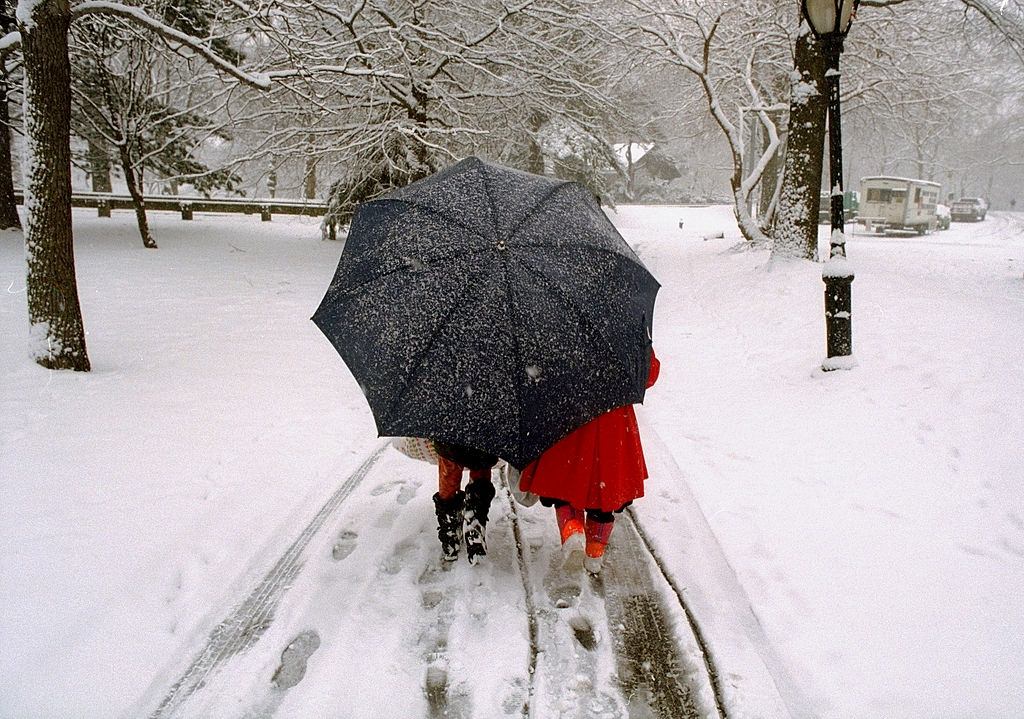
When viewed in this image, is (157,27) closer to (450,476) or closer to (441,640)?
(450,476)

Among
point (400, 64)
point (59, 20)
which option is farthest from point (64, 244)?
point (400, 64)

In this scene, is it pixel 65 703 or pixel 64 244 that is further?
pixel 64 244

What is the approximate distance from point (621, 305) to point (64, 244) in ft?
19.7

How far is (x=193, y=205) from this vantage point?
2405 centimetres

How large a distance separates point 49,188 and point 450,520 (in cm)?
544

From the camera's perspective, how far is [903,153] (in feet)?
147

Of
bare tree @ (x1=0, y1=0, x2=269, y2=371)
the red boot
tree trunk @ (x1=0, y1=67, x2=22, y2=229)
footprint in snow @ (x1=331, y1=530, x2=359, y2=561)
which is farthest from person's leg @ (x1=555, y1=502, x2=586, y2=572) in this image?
tree trunk @ (x1=0, y1=67, x2=22, y2=229)

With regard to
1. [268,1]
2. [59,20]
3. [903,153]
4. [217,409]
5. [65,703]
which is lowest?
[65,703]

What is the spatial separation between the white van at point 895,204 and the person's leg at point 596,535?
31.1m

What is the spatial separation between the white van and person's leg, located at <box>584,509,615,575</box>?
1225 inches

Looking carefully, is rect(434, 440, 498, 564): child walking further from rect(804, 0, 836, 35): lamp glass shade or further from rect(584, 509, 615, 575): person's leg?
rect(804, 0, 836, 35): lamp glass shade

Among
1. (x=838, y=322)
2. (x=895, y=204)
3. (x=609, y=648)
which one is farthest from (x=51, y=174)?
(x=895, y=204)

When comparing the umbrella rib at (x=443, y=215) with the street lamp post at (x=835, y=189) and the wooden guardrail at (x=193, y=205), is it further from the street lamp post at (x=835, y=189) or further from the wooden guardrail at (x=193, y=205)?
the wooden guardrail at (x=193, y=205)

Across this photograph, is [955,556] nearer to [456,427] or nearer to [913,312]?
[456,427]
